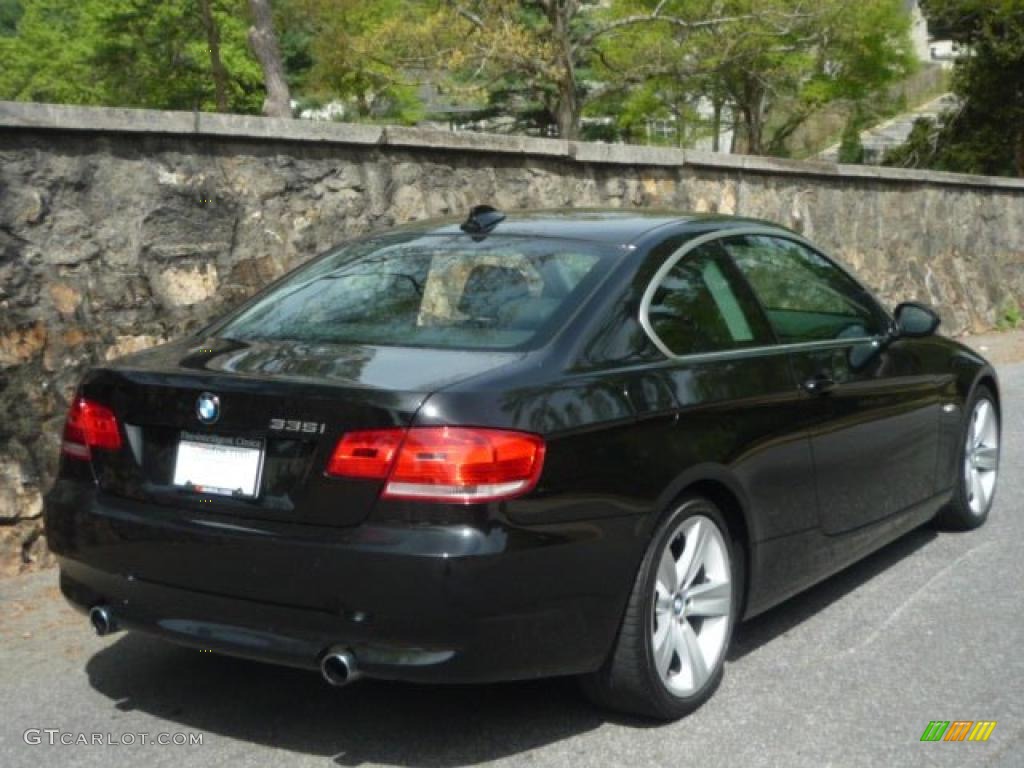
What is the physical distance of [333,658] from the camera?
373cm

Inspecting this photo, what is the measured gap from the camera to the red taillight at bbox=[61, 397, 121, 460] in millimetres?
4207

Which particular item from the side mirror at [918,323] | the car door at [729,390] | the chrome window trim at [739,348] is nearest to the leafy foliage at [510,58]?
the side mirror at [918,323]

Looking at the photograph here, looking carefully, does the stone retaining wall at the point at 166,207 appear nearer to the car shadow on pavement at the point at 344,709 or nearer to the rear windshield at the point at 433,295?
the car shadow on pavement at the point at 344,709

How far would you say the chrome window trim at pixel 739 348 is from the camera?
4473mm

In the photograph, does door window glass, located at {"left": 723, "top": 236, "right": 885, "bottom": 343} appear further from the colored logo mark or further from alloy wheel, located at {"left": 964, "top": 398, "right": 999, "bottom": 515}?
the colored logo mark

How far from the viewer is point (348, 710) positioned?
442 cm

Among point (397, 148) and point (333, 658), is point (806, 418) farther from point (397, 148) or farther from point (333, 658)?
point (397, 148)

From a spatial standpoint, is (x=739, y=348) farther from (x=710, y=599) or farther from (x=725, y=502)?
(x=710, y=599)

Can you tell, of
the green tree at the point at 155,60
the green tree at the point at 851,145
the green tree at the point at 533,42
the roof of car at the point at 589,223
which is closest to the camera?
the roof of car at the point at 589,223

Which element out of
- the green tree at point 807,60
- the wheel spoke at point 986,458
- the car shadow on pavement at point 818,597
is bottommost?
the car shadow on pavement at point 818,597

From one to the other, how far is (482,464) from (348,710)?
1166 mm

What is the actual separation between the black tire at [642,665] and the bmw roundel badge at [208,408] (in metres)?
1.28

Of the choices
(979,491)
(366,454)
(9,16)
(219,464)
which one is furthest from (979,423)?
(9,16)

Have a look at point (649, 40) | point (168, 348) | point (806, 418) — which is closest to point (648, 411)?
point (806, 418)
